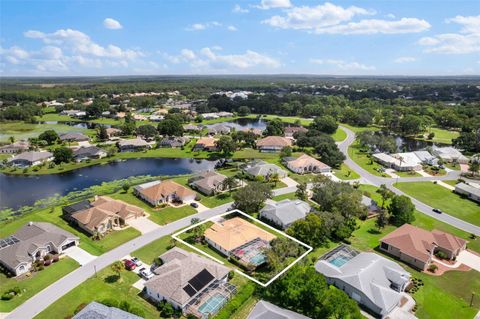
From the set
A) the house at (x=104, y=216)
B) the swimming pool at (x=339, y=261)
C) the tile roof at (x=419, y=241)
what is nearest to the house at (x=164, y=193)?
the house at (x=104, y=216)

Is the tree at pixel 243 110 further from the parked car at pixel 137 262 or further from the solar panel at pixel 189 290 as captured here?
the solar panel at pixel 189 290

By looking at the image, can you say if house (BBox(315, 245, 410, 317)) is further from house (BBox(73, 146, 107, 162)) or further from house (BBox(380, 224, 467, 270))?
house (BBox(73, 146, 107, 162))

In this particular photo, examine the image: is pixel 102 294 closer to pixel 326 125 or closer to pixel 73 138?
pixel 73 138

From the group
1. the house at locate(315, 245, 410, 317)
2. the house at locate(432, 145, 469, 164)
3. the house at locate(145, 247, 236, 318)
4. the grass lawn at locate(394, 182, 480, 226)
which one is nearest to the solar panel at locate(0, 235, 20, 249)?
the house at locate(145, 247, 236, 318)

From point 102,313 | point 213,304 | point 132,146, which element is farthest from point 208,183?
point 132,146

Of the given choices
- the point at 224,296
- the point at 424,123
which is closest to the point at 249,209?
the point at 224,296

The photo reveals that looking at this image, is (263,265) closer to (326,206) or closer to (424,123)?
(326,206)

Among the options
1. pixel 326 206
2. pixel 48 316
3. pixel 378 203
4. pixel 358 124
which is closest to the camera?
pixel 48 316
